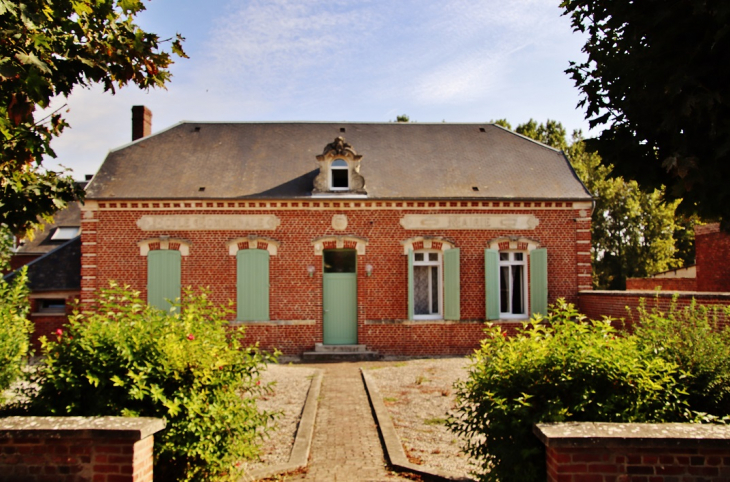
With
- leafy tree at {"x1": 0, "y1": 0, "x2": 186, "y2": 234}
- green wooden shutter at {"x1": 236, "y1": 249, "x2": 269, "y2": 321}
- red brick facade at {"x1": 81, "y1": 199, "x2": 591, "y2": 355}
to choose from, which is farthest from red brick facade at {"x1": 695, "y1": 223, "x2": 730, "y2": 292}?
leafy tree at {"x1": 0, "y1": 0, "x2": 186, "y2": 234}

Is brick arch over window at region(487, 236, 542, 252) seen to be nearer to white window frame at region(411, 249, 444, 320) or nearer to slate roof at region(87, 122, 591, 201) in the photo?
slate roof at region(87, 122, 591, 201)

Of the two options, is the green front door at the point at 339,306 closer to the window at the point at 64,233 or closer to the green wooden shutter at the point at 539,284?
the green wooden shutter at the point at 539,284

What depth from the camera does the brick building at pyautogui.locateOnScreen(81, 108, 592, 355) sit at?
16.2 metres

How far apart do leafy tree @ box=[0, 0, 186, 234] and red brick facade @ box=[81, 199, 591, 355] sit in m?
8.36

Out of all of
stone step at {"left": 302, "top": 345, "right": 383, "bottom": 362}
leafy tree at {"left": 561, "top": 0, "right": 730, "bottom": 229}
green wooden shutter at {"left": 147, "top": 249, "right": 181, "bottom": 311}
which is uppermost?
leafy tree at {"left": 561, "top": 0, "right": 730, "bottom": 229}

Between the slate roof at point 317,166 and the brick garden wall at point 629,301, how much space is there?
2877mm

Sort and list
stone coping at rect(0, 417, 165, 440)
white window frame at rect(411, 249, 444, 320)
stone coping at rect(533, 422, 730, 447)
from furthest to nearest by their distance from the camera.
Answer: white window frame at rect(411, 249, 444, 320)
stone coping at rect(0, 417, 165, 440)
stone coping at rect(533, 422, 730, 447)

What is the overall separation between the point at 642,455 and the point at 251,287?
1294cm

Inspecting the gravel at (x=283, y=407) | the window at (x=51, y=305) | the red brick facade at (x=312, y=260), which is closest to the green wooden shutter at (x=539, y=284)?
the red brick facade at (x=312, y=260)

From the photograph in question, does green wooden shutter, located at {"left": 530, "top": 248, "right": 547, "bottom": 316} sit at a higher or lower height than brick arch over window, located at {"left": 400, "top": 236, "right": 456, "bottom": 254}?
lower

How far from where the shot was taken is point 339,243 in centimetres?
1647

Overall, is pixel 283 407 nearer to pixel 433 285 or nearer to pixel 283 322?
pixel 283 322

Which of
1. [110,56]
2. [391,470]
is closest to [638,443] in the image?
[391,470]

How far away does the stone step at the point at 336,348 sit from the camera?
1617cm
